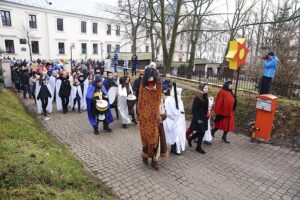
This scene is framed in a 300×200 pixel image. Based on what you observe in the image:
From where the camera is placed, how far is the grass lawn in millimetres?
3598

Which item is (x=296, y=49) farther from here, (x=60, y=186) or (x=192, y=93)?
(x=60, y=186)

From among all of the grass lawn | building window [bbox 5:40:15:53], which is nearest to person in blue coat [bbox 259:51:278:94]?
the grass lawn

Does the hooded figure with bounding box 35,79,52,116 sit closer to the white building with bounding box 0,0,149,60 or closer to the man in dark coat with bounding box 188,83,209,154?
the man in dark coat with bounding box 188,83,209,154

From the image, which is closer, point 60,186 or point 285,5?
point 60,186

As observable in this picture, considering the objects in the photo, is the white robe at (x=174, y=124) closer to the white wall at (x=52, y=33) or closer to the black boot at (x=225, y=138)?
the black boot at (x=225, y=138)

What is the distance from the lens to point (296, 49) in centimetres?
1208

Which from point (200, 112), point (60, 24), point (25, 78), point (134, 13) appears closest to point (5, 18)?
point (60, 24)

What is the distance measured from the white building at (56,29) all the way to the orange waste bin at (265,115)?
2365 cm

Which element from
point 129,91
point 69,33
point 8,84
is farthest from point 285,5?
point 69,33

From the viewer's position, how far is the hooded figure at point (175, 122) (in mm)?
6070

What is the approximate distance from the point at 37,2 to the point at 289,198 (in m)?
41.9

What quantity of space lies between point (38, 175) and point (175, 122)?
135 inches

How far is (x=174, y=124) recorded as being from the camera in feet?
20.4

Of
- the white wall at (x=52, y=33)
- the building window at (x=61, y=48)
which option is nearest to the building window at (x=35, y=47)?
the white wall at (x=52, y=33)
